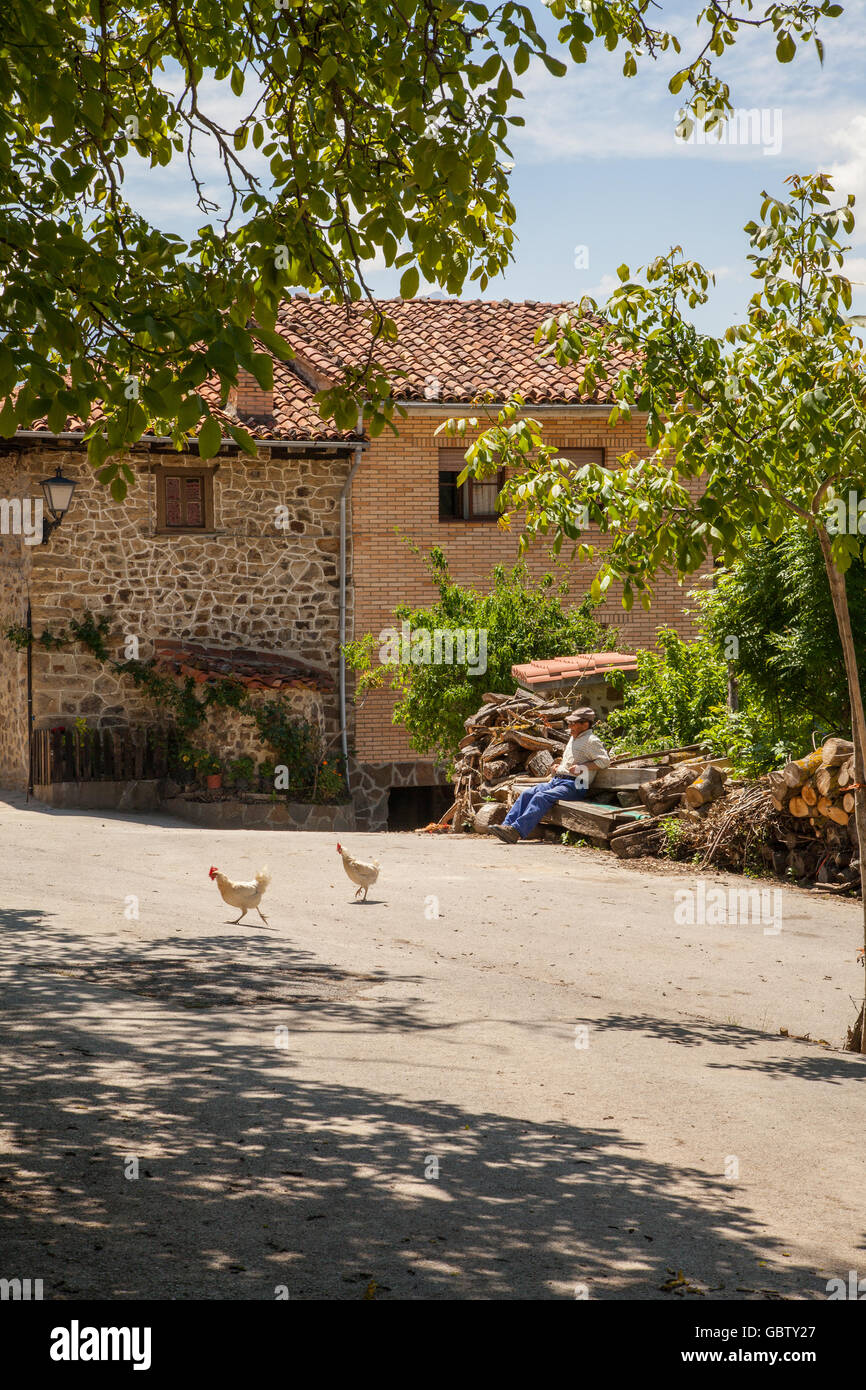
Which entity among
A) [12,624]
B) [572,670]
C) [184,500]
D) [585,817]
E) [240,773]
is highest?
[184,500]

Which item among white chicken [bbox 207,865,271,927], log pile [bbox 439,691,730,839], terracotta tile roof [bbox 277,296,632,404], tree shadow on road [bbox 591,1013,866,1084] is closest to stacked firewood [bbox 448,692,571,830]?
log pile [bbox 439,691,730,839]

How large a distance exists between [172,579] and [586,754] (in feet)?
26.0

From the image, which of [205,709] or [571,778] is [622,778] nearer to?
[571,778]

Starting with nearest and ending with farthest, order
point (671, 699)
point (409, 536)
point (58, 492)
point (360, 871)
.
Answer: point (360, 871), point (671, 699), point (58, 492), point (409, 536)

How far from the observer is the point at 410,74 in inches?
185

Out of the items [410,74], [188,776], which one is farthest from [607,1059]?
[188,776]

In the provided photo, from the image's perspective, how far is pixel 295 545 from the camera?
2011 cm

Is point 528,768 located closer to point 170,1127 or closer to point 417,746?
point 417,746

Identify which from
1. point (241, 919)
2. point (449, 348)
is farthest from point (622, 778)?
point (449, 348)

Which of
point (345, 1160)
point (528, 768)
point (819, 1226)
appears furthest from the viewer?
point (528, 768)

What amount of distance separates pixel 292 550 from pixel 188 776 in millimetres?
4197

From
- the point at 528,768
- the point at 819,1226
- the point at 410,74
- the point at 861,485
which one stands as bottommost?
the point at 819,1226

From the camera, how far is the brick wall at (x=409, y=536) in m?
20.4

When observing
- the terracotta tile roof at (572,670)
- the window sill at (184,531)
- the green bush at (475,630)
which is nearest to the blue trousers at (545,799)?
the terracotta tile roof at (572,670)
